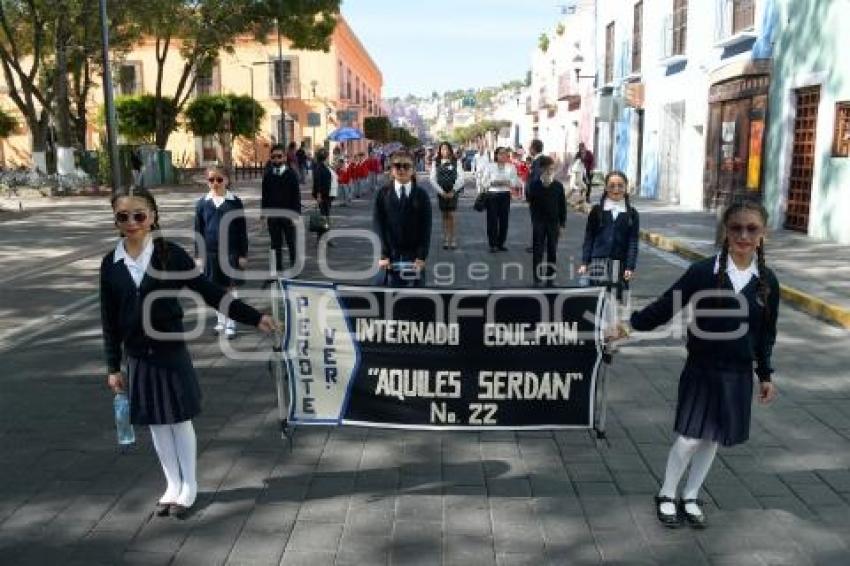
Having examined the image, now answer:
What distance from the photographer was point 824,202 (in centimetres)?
1376

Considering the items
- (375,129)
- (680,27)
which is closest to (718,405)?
(680,27)

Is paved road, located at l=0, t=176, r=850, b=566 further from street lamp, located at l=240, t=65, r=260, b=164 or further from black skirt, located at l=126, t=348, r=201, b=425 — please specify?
street lamp, located at l=240, t=65, r=260, b=164

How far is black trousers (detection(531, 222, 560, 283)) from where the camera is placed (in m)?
10.0

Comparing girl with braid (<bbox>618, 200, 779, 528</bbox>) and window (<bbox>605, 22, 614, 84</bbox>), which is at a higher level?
window (<bbox>605, 22, 614, 84</bbox>)

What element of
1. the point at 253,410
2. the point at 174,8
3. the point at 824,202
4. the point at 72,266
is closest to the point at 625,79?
the point at 824,202

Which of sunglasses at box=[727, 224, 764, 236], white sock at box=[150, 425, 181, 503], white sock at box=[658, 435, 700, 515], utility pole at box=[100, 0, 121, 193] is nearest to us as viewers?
sunglasses at box=[727, 224, 764, 236]

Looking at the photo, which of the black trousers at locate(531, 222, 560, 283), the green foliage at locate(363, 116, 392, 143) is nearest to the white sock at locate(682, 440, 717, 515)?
the black trousers at locate(531, 222, 560, 283)

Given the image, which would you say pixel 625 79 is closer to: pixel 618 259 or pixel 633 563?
pixel 618 259

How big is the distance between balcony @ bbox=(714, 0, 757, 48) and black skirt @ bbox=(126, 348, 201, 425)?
54.3 feet

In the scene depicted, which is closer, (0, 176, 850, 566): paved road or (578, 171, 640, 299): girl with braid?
(0, 176, 850, 566): paved road

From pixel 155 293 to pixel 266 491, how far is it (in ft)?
4.36

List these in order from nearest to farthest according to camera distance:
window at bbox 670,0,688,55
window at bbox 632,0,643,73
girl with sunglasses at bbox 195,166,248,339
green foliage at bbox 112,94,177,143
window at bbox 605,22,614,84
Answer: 1. girl with sunglasses at bbox 195,166,248,339
2. window at bbox 670,0,688,55
3. window at bbox 632,0,643,73
4. window at bbox 605,22,614,84
5. green foliage at bbox 112,94,177,143

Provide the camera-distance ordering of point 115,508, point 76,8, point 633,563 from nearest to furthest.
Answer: point 633,563 → point 115,508 → point 76,8

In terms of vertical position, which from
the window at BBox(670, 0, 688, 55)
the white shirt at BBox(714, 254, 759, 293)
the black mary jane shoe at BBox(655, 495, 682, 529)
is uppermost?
the window at BBox(670, 0, 688, 55)
